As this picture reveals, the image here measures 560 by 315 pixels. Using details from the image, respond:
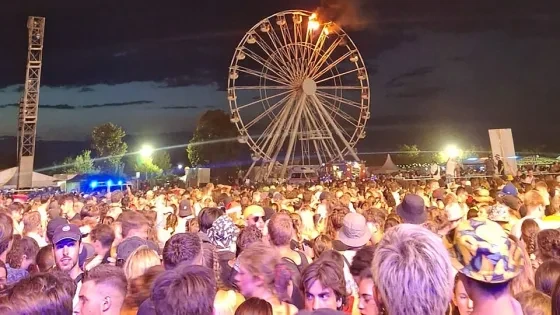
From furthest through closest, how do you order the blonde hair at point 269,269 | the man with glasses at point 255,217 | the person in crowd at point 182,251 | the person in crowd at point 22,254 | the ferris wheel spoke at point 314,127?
the ferris wheel spoke at point 314,127 < the man with glasses at point 255,217 < the person in crowd at point 22,254 < the person in crowd at point 182,251 < the blonde hair at point 269,269

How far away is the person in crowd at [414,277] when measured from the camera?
86.4 inches

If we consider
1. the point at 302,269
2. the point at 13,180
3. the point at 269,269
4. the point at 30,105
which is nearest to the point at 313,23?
the point at 30,105

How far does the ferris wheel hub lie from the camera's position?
125 ft

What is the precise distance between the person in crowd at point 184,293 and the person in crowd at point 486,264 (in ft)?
3.92

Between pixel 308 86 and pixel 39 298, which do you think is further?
pixel 308 86

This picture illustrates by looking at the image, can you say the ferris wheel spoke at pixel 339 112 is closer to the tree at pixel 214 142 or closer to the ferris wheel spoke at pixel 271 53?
the ferris wheel spoke at pixel 271 53

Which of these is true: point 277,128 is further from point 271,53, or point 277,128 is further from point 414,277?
point 414,277

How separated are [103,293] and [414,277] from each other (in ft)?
6.41

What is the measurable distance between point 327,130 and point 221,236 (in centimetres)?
3472

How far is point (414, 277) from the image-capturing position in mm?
2205

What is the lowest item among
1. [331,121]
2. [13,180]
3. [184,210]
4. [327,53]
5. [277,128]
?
[184,210]

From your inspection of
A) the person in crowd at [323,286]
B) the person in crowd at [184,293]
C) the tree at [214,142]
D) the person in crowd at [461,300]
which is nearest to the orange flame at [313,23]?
the tree at [214,142]

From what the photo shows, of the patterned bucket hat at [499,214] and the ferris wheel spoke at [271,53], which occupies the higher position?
the ferris wheel spoke at [271,53]

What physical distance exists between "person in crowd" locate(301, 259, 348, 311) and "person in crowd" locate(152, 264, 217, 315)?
75 cm
